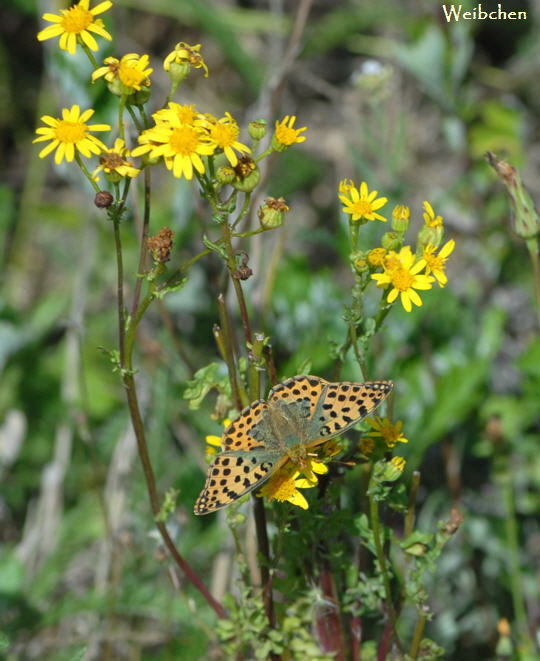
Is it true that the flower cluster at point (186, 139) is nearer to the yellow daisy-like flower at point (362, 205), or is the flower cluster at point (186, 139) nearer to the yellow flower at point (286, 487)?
the yellow daisy-like flower at point (362, 205)

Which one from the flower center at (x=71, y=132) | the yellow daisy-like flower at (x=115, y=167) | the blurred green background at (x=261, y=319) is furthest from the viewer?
the blurred green background at (x=261, y=319)

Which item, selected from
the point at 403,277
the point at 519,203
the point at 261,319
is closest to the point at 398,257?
the point at 403,277

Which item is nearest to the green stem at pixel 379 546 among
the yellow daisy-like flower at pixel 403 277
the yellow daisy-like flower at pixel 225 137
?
the yellow daisy-like flower at pixel 403 277

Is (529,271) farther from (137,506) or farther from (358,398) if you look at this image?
(358,398)

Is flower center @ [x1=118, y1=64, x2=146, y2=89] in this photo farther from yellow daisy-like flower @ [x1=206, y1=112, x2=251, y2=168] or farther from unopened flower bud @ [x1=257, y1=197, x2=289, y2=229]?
unopened flower bud @ [x1=257, y1=197, x2=289, y2=229]

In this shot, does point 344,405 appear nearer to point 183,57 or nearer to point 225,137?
point 225,137

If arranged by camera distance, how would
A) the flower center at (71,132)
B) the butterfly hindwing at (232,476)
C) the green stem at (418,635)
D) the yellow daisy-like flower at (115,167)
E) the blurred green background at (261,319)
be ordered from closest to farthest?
the butterfly hindwing at (232,476), the yellow daisy-like flower at (115,167), the flower center at (71,132), the green stem at (418,635), the blurred green background at (261,319)

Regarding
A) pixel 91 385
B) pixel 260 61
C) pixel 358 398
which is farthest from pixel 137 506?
pixel 260 61
